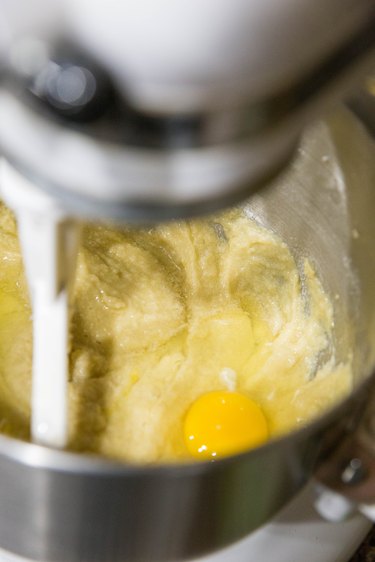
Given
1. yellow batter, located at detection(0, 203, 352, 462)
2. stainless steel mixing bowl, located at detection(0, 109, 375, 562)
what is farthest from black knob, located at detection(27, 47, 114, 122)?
yellow batter, located at detection(0, 203, 352, 462)

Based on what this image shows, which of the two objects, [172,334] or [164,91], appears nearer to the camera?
[164,91]

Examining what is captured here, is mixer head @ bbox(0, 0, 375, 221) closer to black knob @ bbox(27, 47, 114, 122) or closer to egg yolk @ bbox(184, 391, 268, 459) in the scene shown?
black knob @ bbox(27, 47, 114, 122)

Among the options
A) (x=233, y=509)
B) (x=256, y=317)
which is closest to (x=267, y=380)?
(x=256, y=317)

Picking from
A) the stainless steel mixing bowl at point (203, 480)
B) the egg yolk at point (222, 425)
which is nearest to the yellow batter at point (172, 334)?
the egg yolk at point (222, 425)

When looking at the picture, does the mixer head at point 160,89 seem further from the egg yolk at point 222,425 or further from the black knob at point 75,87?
the egg yolk at point 222,425

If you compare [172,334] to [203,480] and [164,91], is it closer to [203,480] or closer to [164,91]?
[203,480]

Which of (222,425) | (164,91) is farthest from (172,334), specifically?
(164,91)
